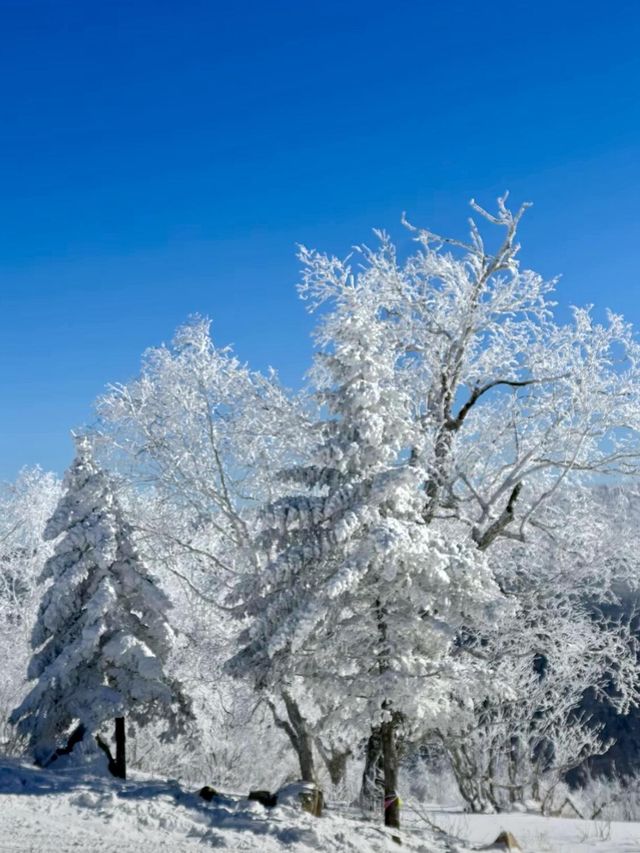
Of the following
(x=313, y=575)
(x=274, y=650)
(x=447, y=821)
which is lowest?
(x=447, y=821)

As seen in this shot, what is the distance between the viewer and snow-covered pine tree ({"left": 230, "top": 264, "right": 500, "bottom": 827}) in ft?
40.9

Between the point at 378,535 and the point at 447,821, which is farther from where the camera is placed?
the point at 447,821

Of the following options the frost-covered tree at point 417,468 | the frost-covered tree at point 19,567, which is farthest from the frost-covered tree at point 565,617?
the frost-covered tree at point 19,567

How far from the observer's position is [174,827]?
38.9 ft

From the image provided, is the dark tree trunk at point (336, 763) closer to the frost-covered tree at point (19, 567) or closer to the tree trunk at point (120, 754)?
the tree trunk at point (120, 754)

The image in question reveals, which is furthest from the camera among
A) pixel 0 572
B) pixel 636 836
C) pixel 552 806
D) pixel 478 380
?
pixel 0 572

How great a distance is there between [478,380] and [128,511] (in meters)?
8.69

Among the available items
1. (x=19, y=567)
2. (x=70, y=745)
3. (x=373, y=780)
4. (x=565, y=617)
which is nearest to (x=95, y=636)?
(x=70, y=745)

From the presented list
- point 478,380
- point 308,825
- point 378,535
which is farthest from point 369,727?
point 478,380

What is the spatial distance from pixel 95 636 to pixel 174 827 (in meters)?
5.44

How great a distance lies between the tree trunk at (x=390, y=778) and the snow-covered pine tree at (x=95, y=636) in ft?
17.0

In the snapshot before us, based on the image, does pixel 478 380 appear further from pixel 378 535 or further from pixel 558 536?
pixel 378 535

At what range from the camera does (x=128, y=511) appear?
63.1ft

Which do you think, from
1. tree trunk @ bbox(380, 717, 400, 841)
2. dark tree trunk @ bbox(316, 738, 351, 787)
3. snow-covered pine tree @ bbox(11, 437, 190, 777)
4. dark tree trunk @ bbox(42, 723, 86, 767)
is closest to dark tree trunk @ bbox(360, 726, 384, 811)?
tree trunk @ bbox(380, 717, 400, 841)
